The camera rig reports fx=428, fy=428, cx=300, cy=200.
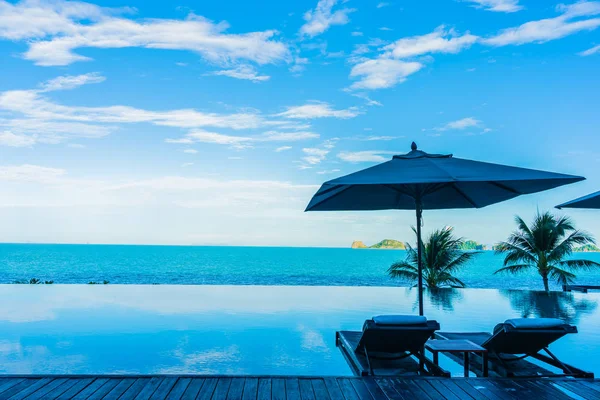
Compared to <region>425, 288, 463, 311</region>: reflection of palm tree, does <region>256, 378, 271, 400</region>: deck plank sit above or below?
below

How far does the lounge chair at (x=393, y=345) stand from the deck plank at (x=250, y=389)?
83 centimetres

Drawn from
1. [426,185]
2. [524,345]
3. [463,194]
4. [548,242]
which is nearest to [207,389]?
[524,345]

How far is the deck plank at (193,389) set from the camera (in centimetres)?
272

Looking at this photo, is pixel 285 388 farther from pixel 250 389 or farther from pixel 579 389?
pixel 579 389

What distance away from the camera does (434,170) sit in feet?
11.9

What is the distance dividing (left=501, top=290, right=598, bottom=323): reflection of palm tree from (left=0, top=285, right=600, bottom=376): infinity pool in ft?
0.06

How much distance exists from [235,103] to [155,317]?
612cm

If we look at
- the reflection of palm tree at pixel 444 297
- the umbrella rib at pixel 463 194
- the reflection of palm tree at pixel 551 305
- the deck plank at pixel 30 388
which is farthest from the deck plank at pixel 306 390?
the reflection of palm tree at pixel 444 297

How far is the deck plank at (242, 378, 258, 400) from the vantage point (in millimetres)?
2725

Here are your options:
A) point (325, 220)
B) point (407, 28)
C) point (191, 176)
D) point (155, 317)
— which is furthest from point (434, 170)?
point (325, 220)

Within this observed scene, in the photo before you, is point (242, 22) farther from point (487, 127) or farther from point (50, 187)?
point (50, 187)

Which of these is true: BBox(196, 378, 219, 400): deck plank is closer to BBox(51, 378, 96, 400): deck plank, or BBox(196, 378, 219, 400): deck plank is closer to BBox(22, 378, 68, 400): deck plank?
BBox(51, 378, 96, 400): deck plank

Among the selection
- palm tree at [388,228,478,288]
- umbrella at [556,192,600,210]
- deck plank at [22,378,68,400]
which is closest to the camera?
deck plank at [22,378,68,400]

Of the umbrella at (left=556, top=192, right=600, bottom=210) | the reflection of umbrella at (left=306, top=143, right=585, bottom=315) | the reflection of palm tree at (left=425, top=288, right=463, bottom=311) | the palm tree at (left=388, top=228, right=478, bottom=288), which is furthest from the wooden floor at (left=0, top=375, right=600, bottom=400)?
the palm tree at (left=388, top=228, right=478, bottom=288)
